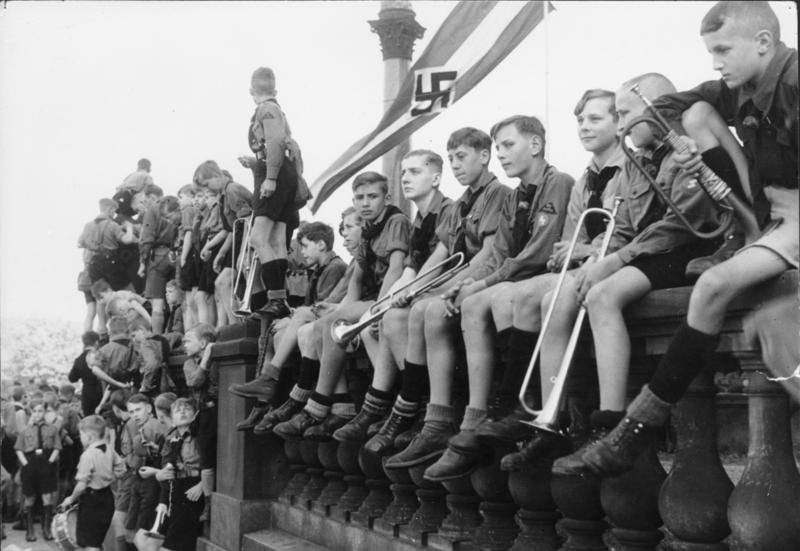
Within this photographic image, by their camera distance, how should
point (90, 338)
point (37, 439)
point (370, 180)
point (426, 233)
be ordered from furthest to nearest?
point (37, 439)
point (90, 338)
point (370, 180)
point (426, 233)

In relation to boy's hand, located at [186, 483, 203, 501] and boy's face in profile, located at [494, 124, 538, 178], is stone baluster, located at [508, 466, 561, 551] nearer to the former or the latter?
boy's face in profile, located at [494, 124, 538, 178]

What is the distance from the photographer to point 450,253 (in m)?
7.28

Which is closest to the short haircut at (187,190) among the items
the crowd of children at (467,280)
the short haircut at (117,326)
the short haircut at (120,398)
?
the crowd of children at (467,280)

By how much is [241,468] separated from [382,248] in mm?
2527

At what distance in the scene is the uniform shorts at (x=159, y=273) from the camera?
14867mm

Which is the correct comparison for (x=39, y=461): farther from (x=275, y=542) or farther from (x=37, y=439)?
(x=275, y=542)

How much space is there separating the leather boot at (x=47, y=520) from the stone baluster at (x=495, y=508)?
12.4m

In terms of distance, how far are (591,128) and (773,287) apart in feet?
6.61

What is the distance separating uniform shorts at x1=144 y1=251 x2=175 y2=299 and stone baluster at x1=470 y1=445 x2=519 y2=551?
969 centimetres

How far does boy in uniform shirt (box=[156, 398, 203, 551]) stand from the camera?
10.1 m

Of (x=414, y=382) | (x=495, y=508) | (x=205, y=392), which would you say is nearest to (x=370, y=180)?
(x=414, y=382)

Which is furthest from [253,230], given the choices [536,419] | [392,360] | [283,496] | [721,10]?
[721,10]

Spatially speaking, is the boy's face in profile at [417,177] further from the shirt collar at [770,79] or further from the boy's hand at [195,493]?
the boy's hand at [195,493]

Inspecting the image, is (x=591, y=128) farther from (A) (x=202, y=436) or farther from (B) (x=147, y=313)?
(B) (x=147, y=313)
